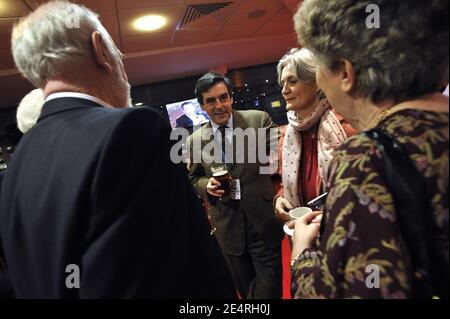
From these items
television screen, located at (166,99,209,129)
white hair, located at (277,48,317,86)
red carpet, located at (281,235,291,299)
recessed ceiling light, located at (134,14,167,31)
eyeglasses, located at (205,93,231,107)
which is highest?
recessed ceiling light, located at (134,14,167,31)

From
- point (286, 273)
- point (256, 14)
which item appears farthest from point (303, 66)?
point (256, 14)

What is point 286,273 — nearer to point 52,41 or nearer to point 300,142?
point 300,142

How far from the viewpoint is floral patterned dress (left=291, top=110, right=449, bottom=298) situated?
0.58 meters

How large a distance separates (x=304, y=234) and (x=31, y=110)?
5.05ft

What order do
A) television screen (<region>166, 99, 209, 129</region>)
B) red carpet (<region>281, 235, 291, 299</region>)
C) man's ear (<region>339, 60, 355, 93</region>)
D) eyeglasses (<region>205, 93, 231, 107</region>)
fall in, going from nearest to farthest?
man's ear (<region>339, 60, 355, 93</region>) < eyeglasses (<region>205, 93, 231, 107</region>) < red carpet (<region>281, 235, 291, 299</region>) < television screen (<region>166, 99, 209, 129</region>)

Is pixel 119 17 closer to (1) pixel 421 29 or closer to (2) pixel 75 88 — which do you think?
(2) pixel 75 88

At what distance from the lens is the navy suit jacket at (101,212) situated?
0.68 meters

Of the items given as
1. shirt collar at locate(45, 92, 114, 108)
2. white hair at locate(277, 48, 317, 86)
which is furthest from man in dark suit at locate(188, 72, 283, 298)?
shirt collar at locate(45, 92, 114, 108)

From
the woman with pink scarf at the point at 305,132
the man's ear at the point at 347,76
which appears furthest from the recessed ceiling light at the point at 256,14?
the man's ear at the point at 347,76

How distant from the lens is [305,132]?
1.67 metres

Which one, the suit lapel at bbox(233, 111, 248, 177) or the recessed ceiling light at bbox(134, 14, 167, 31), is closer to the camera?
the suit lapel at bbox(233, 111, 248, 177)

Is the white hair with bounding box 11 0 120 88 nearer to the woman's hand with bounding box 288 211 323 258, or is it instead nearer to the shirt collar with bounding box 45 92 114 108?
the shirt collar with bounding box 45 92 114 108

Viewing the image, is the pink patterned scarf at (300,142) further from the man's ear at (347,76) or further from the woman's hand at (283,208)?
the man's ear at (347,76)
